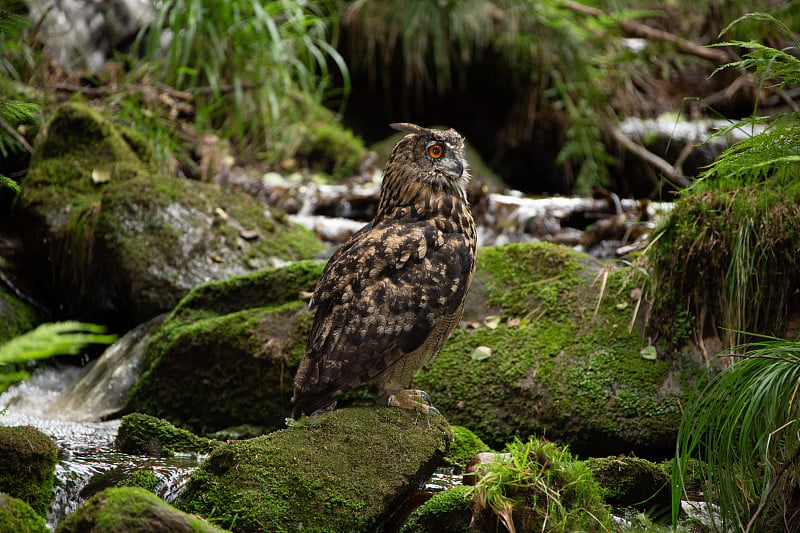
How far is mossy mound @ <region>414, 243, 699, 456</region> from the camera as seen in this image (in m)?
3.97

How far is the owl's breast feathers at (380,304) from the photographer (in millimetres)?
3322

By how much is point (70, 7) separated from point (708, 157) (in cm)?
797

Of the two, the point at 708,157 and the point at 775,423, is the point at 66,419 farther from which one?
the point at 708,157

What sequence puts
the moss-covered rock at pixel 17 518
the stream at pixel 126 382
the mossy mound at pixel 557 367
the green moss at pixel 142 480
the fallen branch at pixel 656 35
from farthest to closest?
1. the fallen branch at pixel 656 35
2. the mossy mound at pixel 557 367
3. the stream at pixel 126 382
4. the green moss at pixel 142 480
5. the moss-covered rock at pixel 17 518

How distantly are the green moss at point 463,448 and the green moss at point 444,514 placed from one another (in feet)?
2.48

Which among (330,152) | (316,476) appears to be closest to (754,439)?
(316,476)

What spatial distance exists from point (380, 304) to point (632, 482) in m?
1.36

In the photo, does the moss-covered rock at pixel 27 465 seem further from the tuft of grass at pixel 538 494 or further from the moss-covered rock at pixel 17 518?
the tuft of grass at pixel 538 494

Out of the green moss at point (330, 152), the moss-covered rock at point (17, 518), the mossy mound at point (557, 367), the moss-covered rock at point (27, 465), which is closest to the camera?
the moss-covered rock at point (17, 518)

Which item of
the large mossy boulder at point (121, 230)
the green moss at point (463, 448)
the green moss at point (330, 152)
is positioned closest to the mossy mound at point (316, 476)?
the green moss at point (463, 448)

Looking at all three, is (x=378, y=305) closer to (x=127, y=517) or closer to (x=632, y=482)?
(x=632, y=482)

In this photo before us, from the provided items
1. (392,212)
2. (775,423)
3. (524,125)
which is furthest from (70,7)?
(775,423)

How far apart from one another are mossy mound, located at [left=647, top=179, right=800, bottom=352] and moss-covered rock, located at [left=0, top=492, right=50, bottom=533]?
3.09m

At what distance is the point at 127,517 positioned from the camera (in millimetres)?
2162
